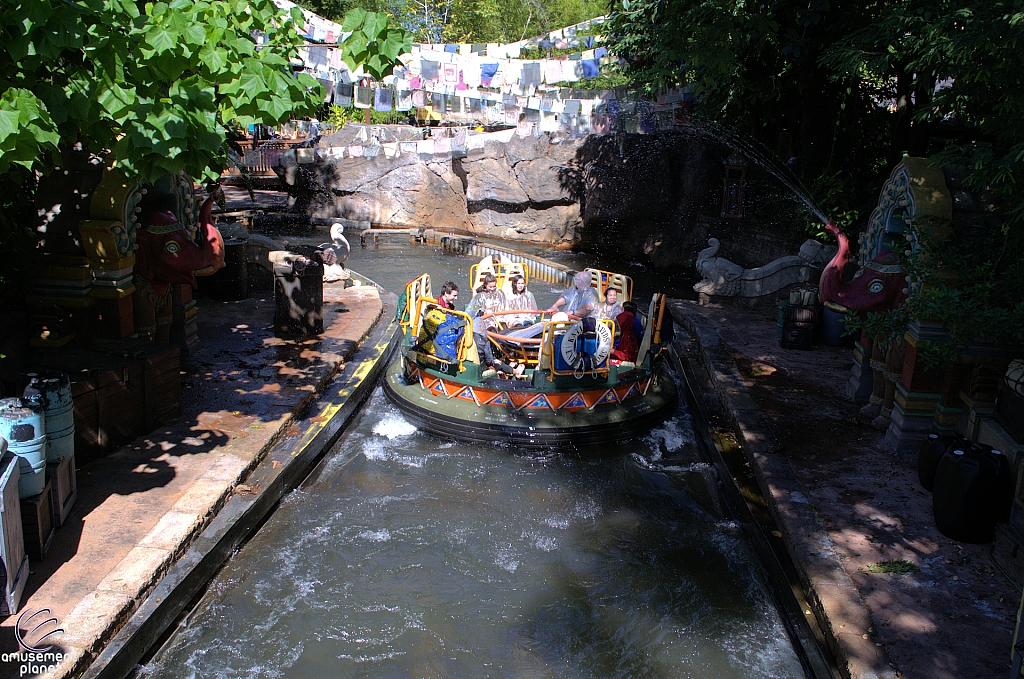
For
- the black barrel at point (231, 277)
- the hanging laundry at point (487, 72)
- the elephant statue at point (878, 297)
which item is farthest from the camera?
the hanging laundry at point (487, 72)

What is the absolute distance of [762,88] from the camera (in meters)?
16.6

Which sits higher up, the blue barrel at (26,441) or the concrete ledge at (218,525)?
the blue barrel at (26,441)

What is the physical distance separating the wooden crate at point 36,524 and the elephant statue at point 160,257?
4004 mm

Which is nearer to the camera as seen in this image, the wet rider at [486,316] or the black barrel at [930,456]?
the black barrel at [930,456]

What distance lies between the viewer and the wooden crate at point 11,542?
197 inches

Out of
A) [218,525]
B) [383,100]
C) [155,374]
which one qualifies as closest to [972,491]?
[218,525]

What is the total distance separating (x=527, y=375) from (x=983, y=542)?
511cm

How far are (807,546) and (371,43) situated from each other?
5452 millimetres

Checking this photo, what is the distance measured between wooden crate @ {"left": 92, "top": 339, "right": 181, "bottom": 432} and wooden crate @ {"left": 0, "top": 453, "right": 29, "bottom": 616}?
260cm

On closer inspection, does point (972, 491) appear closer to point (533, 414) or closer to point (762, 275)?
point (533, 414)

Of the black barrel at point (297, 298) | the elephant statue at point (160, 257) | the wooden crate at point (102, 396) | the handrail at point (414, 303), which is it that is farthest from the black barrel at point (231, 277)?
the wooden crate at point (102, 396)

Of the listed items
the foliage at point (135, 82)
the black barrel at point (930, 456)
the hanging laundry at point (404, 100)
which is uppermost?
the hanging laundry at point (404, 100)

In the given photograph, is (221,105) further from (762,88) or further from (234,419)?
(762,88)

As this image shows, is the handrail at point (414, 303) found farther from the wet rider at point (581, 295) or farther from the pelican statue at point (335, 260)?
the pelican statue at point (335, 260)
